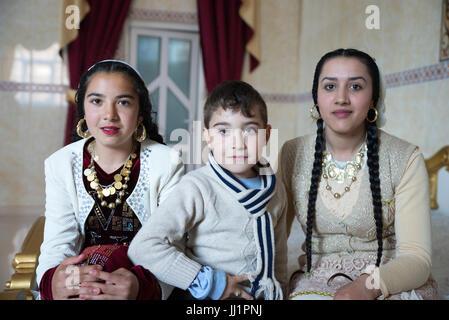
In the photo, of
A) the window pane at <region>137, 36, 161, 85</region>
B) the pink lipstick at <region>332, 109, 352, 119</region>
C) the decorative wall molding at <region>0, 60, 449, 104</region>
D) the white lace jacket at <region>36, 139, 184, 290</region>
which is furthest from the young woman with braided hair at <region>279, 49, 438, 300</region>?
the window pane at <region>137, 36, 161, 85</region>

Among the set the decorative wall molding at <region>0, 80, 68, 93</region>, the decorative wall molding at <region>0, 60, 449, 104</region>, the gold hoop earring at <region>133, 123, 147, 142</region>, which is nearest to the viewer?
the gold hoop earring at <region>133, 123, 147, 142</region>

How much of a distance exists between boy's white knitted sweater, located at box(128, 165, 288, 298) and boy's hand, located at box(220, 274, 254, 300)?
4cm

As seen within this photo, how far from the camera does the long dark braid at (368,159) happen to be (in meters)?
1.33

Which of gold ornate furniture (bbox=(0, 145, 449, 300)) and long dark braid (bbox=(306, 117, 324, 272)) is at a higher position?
long dark braid (bbox=(306, 117, 324, 272))

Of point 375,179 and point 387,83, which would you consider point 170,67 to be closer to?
point 387,83

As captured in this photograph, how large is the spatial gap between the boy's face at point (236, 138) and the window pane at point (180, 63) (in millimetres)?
3886

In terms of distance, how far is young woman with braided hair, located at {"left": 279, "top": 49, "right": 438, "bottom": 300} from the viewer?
1.25m

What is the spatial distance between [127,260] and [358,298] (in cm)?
68

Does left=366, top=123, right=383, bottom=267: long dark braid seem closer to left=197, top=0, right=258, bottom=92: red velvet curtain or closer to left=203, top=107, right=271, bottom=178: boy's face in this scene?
left=203, top=107, right=271, bottom=178: boy's face

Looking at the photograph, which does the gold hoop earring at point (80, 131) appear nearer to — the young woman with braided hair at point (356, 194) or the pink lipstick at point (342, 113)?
the young woman with braided hair at point (356, 194)

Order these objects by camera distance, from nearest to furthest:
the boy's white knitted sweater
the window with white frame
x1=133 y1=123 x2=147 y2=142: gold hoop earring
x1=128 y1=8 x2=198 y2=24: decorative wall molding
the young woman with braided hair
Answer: the boy's white knitted sweater → the young woman with braided hair → x1=133 y1=123 x2=147 y2=142: gold hoop earring → x1=128 y1=8 x2=198 y2=24: decorative wall molding → the window with white frame

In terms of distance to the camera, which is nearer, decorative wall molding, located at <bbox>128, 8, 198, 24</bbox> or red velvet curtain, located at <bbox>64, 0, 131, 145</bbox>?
red velvet curtain, located at <bbox>64, 0, 131, 145</bbox>

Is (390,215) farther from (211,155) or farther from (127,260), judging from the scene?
(127,260)

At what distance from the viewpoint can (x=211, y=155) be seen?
1290 mm
